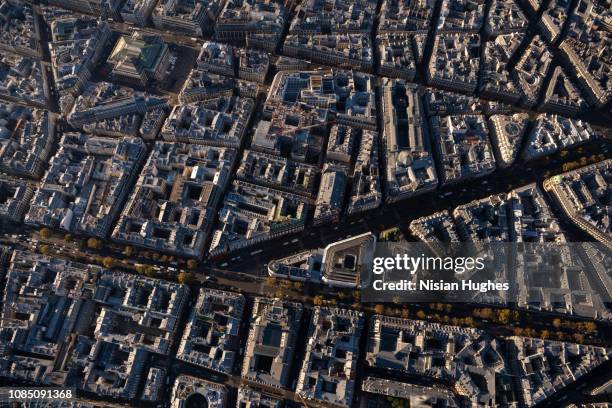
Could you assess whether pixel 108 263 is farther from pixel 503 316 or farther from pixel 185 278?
pixel 503 316

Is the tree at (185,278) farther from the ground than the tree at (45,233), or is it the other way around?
the tree at (45,233)

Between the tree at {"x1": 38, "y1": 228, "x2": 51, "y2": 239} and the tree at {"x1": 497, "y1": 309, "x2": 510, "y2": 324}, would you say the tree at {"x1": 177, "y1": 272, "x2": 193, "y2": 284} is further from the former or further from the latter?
the tree at {"x1": 497, "y1": 309, "x2": 510, "y2": 324}

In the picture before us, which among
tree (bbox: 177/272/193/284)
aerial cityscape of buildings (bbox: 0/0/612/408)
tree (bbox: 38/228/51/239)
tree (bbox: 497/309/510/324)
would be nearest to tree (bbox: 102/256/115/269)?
aerial cityscape of buildings (bbox: 0/0/612/408)

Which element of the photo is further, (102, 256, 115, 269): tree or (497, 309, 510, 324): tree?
(102, 256, 115, 269): tree

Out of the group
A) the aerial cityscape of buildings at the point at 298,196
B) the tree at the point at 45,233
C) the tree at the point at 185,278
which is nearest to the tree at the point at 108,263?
the aerial cityscape of buildings at the point at 298,196

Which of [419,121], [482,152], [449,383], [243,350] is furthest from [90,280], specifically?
[482,152]

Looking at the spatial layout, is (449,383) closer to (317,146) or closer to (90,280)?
(317,146)

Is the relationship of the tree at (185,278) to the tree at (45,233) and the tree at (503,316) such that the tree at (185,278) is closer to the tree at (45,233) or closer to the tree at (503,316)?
the tree at (45,233)

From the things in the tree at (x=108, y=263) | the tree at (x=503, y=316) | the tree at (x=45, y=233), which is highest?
the tree at (x=503, y=316)

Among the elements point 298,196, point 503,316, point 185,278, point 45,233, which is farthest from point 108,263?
point 503,316
